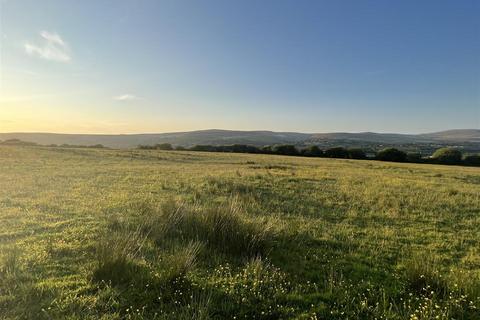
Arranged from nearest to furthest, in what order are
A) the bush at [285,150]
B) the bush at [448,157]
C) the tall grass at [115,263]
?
the tall grass at [115,263]
the bush at [448,157]
the bush at [285,150]

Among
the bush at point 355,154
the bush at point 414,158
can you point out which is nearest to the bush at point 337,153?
the bush at point 355,154

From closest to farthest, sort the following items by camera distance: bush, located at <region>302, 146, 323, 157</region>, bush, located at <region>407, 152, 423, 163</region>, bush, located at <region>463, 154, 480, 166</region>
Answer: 1. bush, located at <region>463, 154, 480, 166</region>
2. bush, located at <region>407, 152, 423, 163</region>
3. bush, located at <region>302, 146, 323, 157</region>

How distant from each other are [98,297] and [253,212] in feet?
22.5

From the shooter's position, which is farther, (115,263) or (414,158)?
(414,158)

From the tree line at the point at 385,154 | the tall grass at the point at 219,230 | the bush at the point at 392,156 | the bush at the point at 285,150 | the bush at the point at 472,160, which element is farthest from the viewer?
the bush at the point at 285,150

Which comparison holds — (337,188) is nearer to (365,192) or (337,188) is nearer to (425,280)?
(365,192)

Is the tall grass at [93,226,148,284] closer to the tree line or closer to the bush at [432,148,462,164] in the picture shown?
the tree line

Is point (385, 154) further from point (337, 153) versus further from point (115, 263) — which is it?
point (115, 263)

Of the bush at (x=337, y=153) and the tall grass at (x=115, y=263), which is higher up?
the tall grass at (x=115, y=263)

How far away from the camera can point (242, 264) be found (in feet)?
21.1

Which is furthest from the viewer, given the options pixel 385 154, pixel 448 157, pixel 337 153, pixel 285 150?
pixel 285 150

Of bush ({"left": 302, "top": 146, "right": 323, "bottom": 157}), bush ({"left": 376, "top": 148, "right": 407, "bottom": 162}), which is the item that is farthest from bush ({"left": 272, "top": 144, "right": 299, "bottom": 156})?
bush ({"left": 376, "top": 148, "right": 407, "bottom": 162})

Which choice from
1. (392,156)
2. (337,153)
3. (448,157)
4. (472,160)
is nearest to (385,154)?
(392,156)

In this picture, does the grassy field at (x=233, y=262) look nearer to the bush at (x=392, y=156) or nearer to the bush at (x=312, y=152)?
the bush at (x=392, y=156)
